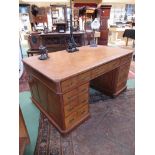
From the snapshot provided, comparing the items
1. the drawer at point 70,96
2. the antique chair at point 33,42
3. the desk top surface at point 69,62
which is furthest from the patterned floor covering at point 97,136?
the antique chair at point 33,42

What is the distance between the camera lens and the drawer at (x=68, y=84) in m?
1.39

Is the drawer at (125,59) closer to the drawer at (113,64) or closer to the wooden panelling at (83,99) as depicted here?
the drawer at (113,64)

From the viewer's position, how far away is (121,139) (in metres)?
1.63

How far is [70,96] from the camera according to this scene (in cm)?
153

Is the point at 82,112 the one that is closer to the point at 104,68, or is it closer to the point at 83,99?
the point at 83,99

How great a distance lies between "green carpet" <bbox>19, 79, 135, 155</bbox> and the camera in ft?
5.19

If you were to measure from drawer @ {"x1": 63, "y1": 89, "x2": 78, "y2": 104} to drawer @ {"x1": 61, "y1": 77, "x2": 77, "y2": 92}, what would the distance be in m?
0.06

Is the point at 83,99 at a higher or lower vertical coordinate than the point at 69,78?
lower

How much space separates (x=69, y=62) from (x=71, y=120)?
Answer: 0.68 metres

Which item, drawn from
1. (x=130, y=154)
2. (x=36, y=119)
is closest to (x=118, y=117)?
(x=130, y=154)

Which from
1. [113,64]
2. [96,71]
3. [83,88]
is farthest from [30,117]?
[113,64]

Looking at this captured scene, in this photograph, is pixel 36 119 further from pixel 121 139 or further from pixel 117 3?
pixel 117 3

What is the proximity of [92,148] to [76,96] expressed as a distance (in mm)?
573

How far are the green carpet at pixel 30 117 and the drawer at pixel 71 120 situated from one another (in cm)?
41
